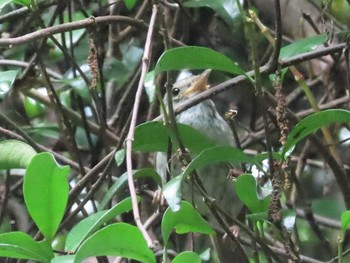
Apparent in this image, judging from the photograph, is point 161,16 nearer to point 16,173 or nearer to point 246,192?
point 246,192

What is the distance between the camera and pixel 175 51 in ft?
3.26

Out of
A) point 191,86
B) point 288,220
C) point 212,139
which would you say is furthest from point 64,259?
point 191,86

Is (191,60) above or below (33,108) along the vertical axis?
above

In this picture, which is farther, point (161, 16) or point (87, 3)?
point (87, 3)

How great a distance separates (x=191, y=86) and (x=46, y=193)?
1.07 meters

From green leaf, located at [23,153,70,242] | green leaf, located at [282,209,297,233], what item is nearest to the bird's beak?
green leaf, located at [282,209,297,233]

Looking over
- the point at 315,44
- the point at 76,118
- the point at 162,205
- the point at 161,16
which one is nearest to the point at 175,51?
the point at 161,16

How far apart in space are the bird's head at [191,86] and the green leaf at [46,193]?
0.97 metres

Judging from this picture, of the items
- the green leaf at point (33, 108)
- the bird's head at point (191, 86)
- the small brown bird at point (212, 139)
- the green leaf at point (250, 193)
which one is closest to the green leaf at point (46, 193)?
the green leaf at point (250, 193)

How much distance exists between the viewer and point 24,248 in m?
0.94

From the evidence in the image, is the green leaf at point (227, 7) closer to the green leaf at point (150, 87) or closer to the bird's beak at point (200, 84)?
the green leaf at point (150, 87)

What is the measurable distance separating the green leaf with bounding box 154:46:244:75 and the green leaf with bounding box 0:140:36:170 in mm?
318

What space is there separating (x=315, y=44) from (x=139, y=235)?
0.69m

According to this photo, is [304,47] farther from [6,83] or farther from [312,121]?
[6,83]
